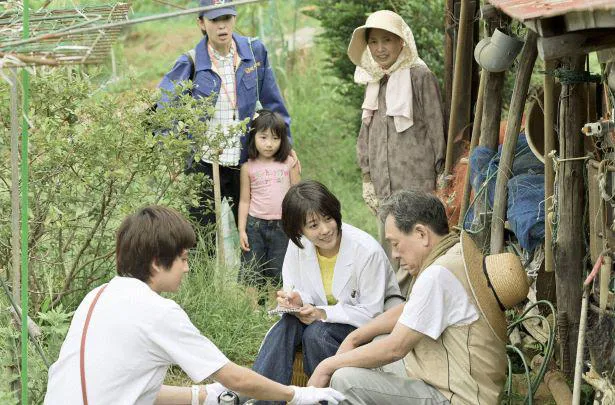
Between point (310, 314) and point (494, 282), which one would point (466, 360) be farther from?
point (310, 314)

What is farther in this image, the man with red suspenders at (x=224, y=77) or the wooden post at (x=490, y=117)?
the man with red suspenders at (x=224, y=77)

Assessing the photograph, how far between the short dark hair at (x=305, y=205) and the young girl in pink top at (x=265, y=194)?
169cm

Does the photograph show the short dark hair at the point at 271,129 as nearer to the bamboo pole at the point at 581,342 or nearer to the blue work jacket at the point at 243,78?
the blue work jacket at the point at 243,78

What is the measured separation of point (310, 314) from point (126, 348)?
1449mm

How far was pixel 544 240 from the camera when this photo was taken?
5.37 metres

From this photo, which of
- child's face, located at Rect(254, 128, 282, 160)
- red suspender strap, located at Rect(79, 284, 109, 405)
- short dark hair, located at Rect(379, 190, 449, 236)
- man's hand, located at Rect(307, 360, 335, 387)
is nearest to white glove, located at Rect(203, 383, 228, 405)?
man's hand, located at Rect(307, 360, 335, 387)

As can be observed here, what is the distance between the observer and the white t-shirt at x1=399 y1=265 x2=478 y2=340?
4285 mm

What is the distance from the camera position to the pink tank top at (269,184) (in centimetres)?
686

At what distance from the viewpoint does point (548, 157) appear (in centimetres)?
518

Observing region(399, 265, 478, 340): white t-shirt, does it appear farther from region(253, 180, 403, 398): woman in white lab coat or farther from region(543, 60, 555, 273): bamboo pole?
region(543, 60, 555, 273): bamboo pole

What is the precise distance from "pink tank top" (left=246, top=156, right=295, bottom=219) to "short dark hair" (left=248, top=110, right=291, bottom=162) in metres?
0.06

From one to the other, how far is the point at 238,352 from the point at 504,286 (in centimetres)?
216

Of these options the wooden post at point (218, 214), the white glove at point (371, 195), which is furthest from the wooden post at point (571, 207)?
the wooden post at point (218, 214)

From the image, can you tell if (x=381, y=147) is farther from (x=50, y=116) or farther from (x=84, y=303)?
(x=84, y=303)
